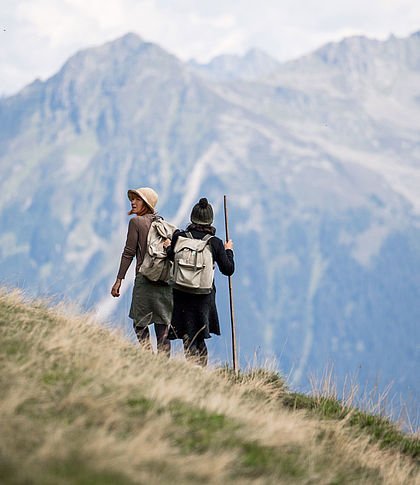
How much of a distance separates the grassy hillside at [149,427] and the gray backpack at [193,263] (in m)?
1.02

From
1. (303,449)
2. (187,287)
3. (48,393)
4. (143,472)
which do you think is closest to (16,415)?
(48,393)

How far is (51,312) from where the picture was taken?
11.1 metres

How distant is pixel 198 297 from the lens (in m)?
10.7

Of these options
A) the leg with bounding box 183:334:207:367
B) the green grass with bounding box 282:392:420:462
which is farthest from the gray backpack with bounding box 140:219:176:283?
the green grass with bounding box 282:392:420:462

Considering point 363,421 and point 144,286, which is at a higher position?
point 144,286

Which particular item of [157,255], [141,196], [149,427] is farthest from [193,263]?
[149,427]

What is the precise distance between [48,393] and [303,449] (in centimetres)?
213

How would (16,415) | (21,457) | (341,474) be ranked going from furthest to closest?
(341,474) < (16,415) < (21,457)

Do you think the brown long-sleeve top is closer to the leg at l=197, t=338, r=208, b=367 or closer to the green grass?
the leg at l=197, t=338, r=208, b=367

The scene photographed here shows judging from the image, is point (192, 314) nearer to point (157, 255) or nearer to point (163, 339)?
point (163, 339)

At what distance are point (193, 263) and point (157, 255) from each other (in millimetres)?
543

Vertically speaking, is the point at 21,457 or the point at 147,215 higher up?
the point at 147,215

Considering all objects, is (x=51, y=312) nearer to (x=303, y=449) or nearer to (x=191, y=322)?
(x=191, y=322)

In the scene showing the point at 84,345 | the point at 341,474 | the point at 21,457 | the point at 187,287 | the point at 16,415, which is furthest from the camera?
the point at 187,287
